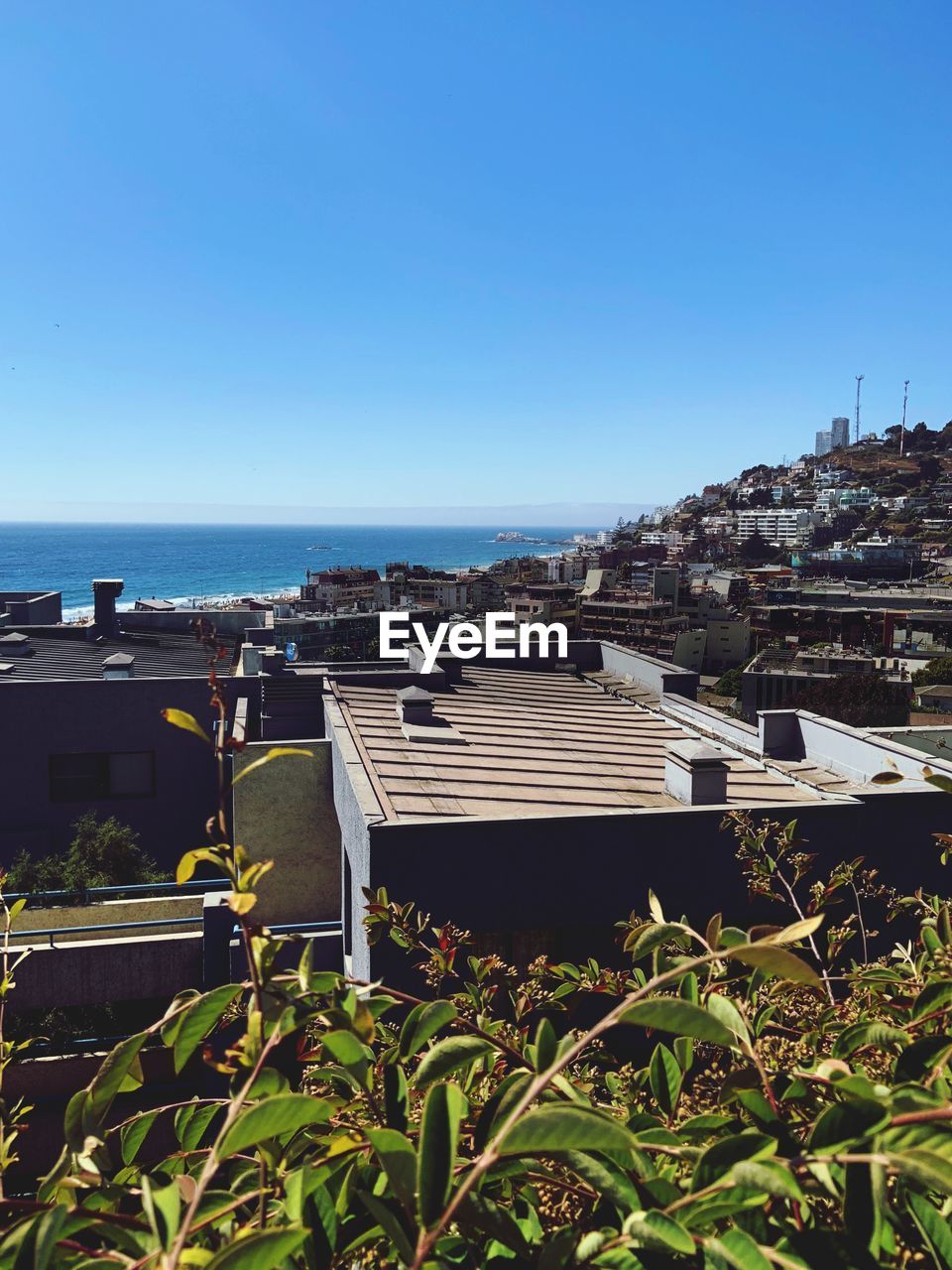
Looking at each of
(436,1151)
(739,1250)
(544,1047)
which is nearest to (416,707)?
(544,1047)

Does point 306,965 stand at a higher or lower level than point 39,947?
higher

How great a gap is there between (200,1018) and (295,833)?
948 centimetres

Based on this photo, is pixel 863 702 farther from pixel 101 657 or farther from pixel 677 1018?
pixel 677 1018

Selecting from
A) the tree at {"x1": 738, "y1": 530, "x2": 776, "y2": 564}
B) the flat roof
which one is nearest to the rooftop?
the flat roof

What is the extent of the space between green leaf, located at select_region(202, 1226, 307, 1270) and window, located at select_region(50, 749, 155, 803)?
50.2 feet

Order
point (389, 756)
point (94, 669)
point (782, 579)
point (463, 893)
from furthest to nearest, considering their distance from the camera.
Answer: point (782, 579)
point (94, 669)
point (389, 756)
point (463, 893)

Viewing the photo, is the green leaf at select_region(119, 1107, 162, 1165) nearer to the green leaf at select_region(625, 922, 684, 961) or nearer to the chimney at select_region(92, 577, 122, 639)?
the green leaf at select_region(625, 922, 684, 961)

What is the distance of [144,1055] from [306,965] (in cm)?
785

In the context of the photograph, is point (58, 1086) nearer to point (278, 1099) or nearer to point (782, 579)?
point (278, 1099)

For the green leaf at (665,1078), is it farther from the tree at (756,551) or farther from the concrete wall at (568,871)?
the tree at (756,551)

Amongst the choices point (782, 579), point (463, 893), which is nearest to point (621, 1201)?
point (463, 893)

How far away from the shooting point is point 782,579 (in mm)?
102625

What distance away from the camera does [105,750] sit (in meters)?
15.1

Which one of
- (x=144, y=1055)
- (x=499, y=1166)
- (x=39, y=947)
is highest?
(x=499, y=1166)
